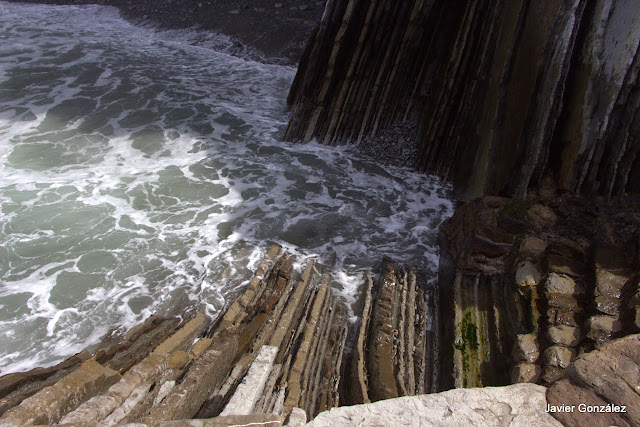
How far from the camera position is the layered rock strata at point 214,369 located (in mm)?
2943

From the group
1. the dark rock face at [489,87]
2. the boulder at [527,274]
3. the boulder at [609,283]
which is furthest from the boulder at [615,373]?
the dark rock face at [489,87]

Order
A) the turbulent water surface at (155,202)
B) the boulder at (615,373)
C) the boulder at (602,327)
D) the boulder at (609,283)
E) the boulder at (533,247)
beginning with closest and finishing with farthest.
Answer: the boulder at (615,373)
the boulder at (602,327)
the boulder at (609,283)
the boulder at (533,247)
the turbulent water surface at (155,202)

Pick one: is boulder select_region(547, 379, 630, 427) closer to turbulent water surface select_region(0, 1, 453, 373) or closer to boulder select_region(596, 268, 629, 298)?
boulder select_region(596, 268, 629, 298)

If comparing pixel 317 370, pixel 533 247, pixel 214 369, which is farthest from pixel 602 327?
pixel 214 369

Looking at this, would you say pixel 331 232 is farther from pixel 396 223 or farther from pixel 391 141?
pixel 391 141

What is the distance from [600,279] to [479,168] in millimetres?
2776

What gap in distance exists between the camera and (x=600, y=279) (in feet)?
13.1

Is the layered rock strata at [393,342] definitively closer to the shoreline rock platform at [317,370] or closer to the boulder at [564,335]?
the shoreline rock platform at [317,370]

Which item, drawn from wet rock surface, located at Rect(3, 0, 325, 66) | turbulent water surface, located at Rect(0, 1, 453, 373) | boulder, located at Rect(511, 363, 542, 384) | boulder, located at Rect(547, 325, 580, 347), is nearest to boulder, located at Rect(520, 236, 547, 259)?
boulder, located at Rect(547, 325, 580, 347)

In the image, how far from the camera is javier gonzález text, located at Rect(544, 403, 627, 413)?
8.29 feet

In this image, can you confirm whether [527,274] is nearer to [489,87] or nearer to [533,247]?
[533,247]

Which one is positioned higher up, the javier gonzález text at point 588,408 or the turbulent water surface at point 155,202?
the javier gonzález text at point 588,408

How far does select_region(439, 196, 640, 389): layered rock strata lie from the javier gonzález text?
0.65 metres

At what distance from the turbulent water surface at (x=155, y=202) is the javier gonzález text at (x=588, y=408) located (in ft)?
9.17
